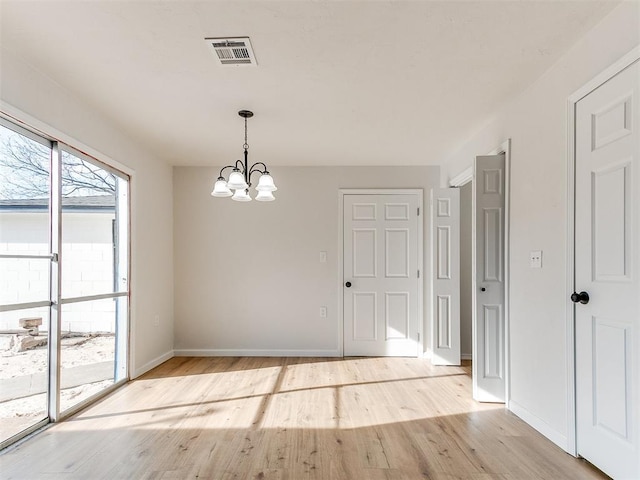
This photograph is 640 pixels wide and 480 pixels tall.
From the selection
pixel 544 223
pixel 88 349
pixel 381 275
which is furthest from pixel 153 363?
pixel 544 223

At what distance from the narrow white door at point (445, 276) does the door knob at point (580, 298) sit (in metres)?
2.26

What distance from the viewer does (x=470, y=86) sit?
2.66 metres

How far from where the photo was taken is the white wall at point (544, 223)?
2154 millimetres

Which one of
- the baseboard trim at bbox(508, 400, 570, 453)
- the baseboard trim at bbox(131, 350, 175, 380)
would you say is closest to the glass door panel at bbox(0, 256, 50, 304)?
the baseboard trim at bbox(131, 350, 175, 380)

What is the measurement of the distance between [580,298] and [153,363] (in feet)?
13.4

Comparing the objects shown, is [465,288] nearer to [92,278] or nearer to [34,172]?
[92,278]

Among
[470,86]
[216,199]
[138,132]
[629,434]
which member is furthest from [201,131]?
[629,434]

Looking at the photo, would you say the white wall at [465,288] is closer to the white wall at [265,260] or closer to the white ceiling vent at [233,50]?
the white wall at [265,260]

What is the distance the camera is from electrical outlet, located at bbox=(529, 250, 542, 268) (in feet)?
8.34

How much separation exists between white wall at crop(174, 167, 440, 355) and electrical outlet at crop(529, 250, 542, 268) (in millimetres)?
2167

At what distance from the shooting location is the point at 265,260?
4816 mm

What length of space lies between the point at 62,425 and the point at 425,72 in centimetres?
350

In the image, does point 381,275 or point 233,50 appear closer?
point 233,50

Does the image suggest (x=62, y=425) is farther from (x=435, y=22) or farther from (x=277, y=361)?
(x=435, y=22)
